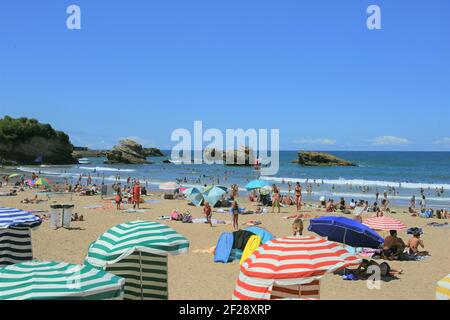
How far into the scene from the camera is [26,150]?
267 feet

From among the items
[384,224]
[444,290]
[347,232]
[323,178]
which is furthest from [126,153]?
[444,290]

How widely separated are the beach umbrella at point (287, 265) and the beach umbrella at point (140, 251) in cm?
142

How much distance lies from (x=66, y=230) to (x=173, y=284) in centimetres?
836

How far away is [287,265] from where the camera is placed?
493cm

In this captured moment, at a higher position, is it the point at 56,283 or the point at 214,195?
the point at 56,283

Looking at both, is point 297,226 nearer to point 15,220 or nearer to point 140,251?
point 140,251

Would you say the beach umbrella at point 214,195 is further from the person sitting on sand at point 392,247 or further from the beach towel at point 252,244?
the person sitting on sand at point 392,247

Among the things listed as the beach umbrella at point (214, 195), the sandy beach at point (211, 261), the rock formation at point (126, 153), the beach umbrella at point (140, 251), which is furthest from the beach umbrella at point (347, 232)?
the rock formation at point (126, 153)

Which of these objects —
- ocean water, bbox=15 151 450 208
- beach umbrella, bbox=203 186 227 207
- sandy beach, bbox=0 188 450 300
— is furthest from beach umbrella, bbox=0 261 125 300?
ocean water, bbox=15 151 450 208

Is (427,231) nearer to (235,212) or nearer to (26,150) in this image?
(235,212)

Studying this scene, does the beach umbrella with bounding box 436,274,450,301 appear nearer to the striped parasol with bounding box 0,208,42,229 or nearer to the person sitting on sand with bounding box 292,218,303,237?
the striped parasol with bounding box 0,208,42,229

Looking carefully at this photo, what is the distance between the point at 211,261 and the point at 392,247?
4.89 m
